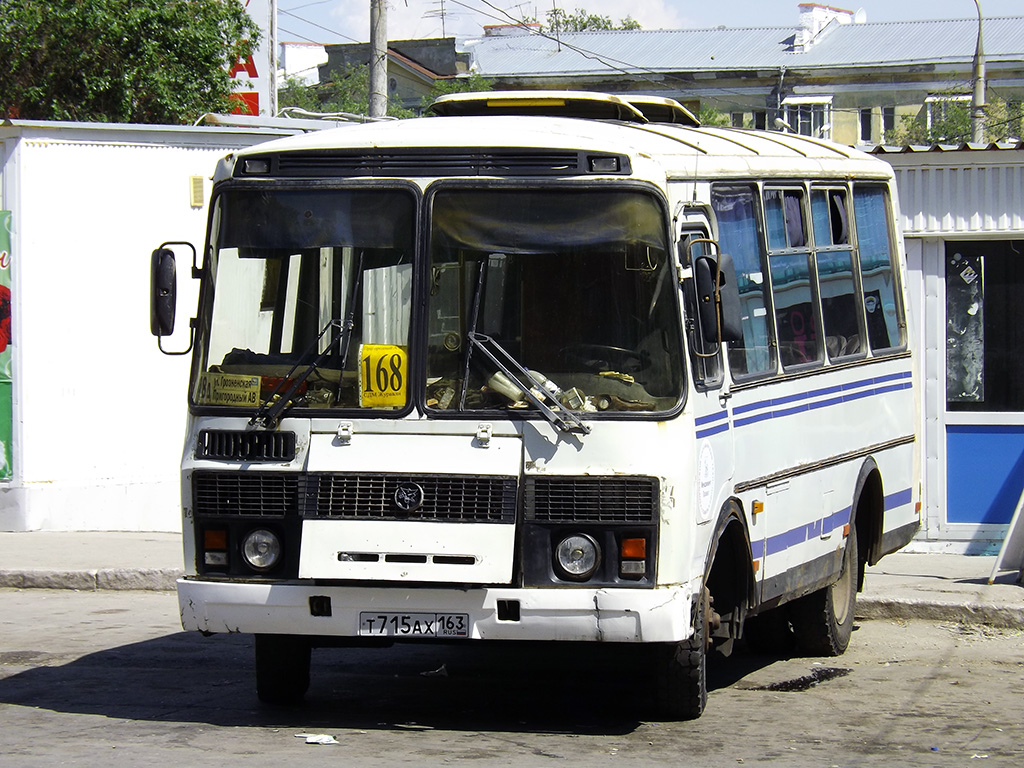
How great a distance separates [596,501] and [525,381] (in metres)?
0.56

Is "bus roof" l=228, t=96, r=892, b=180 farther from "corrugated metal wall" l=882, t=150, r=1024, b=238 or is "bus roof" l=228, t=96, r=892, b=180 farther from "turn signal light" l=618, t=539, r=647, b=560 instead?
"corrugated metal wall" l=882, t=150, r=1024, b=238

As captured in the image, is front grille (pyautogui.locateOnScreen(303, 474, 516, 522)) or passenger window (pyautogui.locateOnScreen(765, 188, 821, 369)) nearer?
front grille (pyautogui.locateOnScreen(303, 474, 516, 522))

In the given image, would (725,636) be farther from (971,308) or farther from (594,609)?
(971,308)

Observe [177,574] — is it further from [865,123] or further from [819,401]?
[865,123]

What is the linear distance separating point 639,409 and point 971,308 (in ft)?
22.4

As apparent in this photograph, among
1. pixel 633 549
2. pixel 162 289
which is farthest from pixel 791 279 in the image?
pixel 162 289

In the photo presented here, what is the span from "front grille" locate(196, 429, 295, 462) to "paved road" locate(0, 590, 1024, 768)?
116cm

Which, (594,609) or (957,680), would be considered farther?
(957,680)

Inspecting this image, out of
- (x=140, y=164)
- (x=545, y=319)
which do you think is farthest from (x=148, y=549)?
(x=545, y=319)

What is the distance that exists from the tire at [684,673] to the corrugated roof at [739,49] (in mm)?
57943

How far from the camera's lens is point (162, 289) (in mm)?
7199

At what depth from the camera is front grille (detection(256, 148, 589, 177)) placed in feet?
22.1

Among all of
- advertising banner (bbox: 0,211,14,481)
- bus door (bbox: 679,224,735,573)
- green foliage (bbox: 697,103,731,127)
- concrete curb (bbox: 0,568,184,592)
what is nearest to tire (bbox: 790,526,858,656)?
bus door (bbox: 679,224,735,573)

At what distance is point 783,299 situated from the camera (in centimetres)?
829
